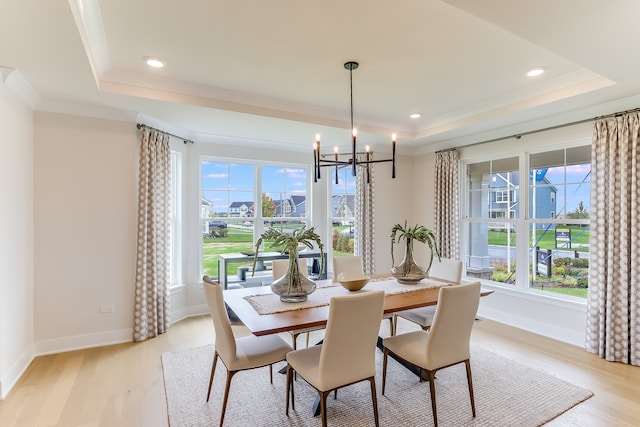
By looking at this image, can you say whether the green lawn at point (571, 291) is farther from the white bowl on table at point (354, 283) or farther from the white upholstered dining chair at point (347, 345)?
the white upholstered dining chair at point (347, 345)

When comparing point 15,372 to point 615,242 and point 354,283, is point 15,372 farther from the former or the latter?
point 615,242

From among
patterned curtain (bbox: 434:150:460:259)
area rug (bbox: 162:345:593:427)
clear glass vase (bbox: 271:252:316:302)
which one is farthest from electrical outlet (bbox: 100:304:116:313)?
patterned curtain (bbox: 434:150:460:259)

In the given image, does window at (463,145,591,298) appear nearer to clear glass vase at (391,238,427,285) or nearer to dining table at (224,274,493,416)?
dining table at (224,274,493,416)

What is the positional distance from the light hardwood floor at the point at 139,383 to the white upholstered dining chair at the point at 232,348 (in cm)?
62

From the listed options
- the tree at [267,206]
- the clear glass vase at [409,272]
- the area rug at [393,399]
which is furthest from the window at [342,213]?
the area rug at [393,399]

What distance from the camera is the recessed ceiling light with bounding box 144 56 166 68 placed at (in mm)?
2764

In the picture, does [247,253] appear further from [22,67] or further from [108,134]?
[22,67]

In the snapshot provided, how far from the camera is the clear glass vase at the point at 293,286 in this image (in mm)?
2670

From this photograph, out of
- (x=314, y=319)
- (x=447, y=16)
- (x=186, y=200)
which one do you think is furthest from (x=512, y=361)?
(x=186, y=200)

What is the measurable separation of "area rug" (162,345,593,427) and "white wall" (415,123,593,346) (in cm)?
113

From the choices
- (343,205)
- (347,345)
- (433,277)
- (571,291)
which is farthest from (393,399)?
(343,205)

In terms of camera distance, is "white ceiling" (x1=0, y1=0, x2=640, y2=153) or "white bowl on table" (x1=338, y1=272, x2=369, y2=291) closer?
"white ceiling" (x1=0, y1=0, x2=640, y2=153)

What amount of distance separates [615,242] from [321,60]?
336 centimetres

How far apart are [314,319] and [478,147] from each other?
12.5 ft
